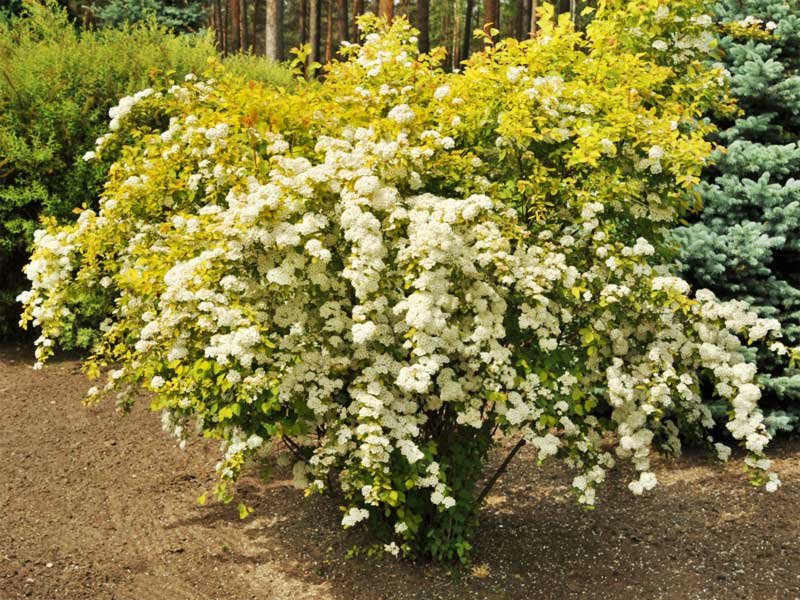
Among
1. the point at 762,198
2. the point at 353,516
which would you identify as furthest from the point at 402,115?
the point at 762,198

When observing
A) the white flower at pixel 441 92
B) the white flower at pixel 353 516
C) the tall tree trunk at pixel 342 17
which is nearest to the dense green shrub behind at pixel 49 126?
the white flower at pixel 441 92

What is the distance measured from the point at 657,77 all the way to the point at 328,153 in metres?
1.62

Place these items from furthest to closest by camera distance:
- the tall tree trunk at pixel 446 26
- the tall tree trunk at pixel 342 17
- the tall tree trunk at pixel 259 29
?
the tall tree trunk at pixel 446 26 → the tall tree trunk at pixel 259 29 → the tall tree trunk at pixel 342 17

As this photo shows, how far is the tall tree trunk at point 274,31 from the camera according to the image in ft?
44.8

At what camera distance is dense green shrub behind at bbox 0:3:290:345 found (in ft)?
24.1

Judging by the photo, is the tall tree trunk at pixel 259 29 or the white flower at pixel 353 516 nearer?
the white flower at pixel 353 516

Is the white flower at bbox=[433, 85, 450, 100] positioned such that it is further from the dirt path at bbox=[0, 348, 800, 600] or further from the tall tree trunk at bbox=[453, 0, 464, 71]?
the tall tree trunk at bbox=[453, 0, 464, 71]

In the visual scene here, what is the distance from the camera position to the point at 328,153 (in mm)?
3664

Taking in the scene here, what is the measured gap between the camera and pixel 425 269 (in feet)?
11.0

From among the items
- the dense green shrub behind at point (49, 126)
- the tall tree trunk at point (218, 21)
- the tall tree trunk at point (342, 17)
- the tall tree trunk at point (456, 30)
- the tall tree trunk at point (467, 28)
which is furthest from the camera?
the tall tree trunk at point (456, 30)

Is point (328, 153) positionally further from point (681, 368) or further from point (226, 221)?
point (681, 368)

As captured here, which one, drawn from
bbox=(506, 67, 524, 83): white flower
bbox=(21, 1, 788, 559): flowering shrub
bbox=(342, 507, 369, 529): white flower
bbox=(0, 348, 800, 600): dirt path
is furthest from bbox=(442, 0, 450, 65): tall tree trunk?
bbox=(342, 507, 369, 529): white flower

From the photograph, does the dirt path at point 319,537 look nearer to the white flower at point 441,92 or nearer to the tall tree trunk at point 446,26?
the white flower at point 441,92

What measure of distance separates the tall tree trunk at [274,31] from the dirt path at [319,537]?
8.98m
